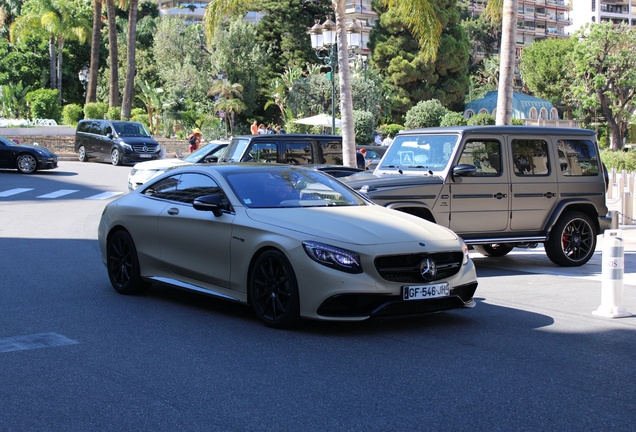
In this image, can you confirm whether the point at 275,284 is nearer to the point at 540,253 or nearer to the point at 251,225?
the point at 251,225

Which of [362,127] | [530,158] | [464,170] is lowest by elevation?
[464,170]

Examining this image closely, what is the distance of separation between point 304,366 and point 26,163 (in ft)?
85.5

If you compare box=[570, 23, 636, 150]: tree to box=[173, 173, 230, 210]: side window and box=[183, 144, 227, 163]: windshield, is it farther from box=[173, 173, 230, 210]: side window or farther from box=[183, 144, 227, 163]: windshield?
box=[173, 173, 230, 210]: side window

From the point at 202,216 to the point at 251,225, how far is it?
2.67ft

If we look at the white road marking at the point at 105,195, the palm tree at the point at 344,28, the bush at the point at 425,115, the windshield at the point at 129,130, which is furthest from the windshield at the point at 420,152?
the bush at the point at 425,115

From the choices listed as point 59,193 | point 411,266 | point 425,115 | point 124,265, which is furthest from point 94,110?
point 411,266

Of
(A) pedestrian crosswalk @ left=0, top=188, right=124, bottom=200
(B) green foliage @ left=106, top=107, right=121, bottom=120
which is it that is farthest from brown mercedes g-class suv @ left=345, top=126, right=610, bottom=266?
(B) green foliage @ left=106, top=107, right=121, bottom=120

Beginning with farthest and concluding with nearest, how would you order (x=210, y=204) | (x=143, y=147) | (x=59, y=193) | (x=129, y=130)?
(x=129, y=130), (x=143, y=147), (x=59, y=193), (x=210, y=204)

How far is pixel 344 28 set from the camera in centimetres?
2008

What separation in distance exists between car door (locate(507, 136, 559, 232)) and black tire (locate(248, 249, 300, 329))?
5324 mm

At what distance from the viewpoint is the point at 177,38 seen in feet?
216

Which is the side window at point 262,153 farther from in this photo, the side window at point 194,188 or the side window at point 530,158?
the side window at point 194,188

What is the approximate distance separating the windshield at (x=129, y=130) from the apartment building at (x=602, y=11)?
99.8m

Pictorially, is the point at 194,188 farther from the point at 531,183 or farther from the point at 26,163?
the point at 26,163
